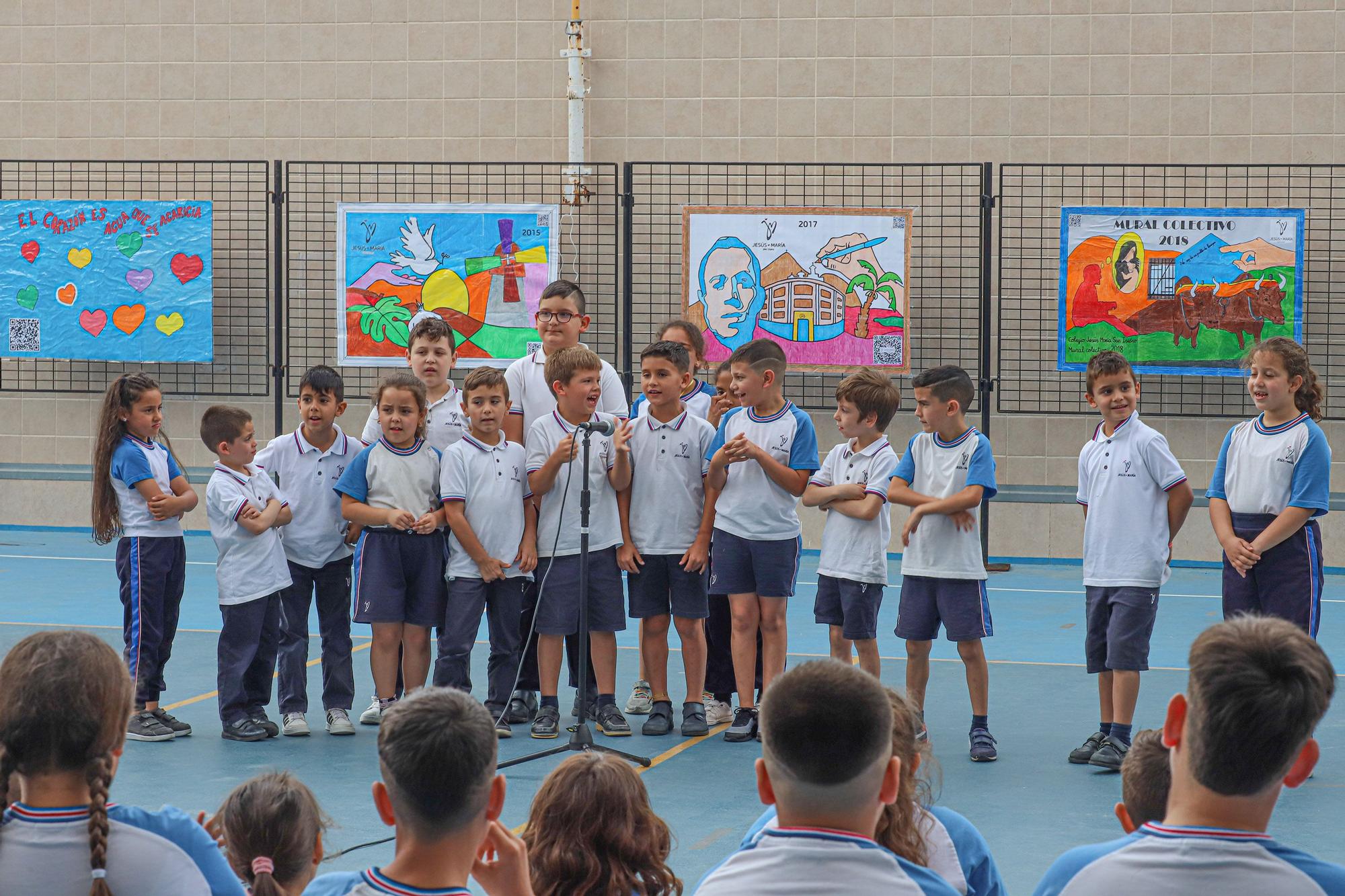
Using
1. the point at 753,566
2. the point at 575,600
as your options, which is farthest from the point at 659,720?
the point at 753,566

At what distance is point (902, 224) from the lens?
965 cm

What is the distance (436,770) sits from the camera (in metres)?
1.74

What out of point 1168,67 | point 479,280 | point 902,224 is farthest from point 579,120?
point 1168,67

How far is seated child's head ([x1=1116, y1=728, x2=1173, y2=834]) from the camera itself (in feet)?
7.78

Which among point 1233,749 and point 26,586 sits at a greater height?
point 1233,749

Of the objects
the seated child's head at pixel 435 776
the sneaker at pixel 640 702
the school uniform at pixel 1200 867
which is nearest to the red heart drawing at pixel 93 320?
the sneaker at pixel 640 702

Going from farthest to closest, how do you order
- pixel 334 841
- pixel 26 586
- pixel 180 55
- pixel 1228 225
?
pixel 180 55 → pixel 1228 225 → pixel 26 586 → pixel 334 841

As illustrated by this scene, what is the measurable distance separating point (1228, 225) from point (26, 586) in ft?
26.4

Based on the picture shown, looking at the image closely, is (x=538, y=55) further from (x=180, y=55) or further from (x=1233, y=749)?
(x=1233, y=749)

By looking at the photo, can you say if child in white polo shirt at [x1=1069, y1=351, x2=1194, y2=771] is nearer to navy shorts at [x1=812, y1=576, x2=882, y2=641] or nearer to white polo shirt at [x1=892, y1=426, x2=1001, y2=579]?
white polo shirt at [x1=892, y1=426, x2=1001, y2=579]

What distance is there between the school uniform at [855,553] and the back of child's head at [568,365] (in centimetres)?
96

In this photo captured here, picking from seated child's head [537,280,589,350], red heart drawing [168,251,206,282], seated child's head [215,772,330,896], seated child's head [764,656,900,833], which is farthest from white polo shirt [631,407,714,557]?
red heart drawing [168,251,206,282]

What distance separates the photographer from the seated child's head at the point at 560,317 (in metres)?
5.66

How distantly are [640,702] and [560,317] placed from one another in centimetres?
160
